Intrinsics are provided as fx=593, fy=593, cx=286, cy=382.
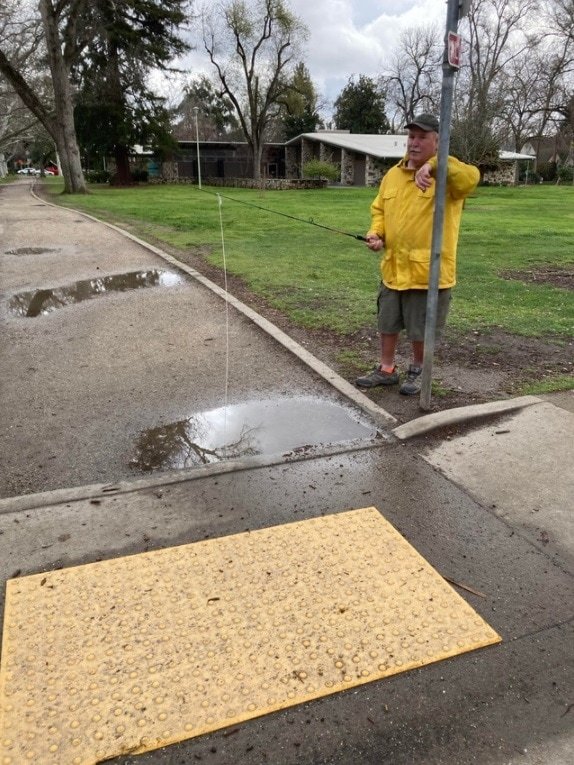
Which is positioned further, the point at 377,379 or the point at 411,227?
the point at 377,379

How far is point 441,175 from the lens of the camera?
3.72 m

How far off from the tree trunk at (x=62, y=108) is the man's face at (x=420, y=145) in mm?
27437

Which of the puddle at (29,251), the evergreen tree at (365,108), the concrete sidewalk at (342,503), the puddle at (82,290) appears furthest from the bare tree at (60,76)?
the evergreen tree at (365,108)

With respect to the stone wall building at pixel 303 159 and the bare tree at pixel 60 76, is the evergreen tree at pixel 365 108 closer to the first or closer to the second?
the stone wall building at pixel 303 159

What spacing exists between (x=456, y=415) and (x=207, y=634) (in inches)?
96.9

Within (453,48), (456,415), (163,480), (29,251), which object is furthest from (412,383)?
(29,251)

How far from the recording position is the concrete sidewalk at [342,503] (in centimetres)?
198

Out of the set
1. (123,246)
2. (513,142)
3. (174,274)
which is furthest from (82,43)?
(513,142)

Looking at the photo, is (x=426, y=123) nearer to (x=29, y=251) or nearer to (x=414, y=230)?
(x=414, y=230)

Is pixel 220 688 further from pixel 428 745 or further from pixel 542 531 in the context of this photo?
pixel 542 531

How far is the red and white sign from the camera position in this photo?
11.5ft

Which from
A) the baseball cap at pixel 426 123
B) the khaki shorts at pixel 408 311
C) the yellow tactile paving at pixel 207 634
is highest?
the baseball cap at pixel 426 123

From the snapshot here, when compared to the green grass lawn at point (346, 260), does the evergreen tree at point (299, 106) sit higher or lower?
higher

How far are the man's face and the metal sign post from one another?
0.93 feet
